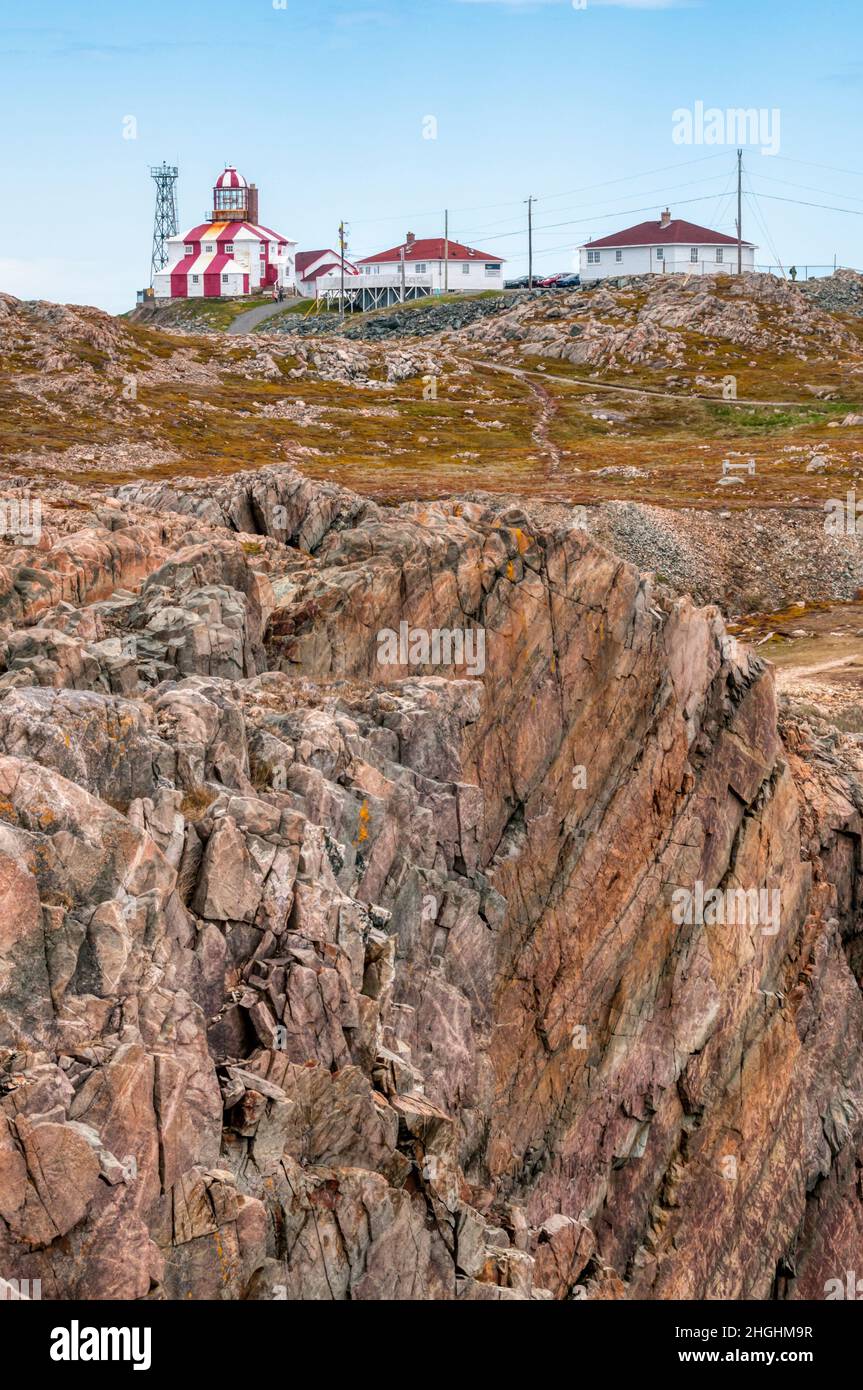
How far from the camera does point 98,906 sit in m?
19.1

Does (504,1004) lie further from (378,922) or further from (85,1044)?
(85,1044)

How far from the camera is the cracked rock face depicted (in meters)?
Answer: 18.4
